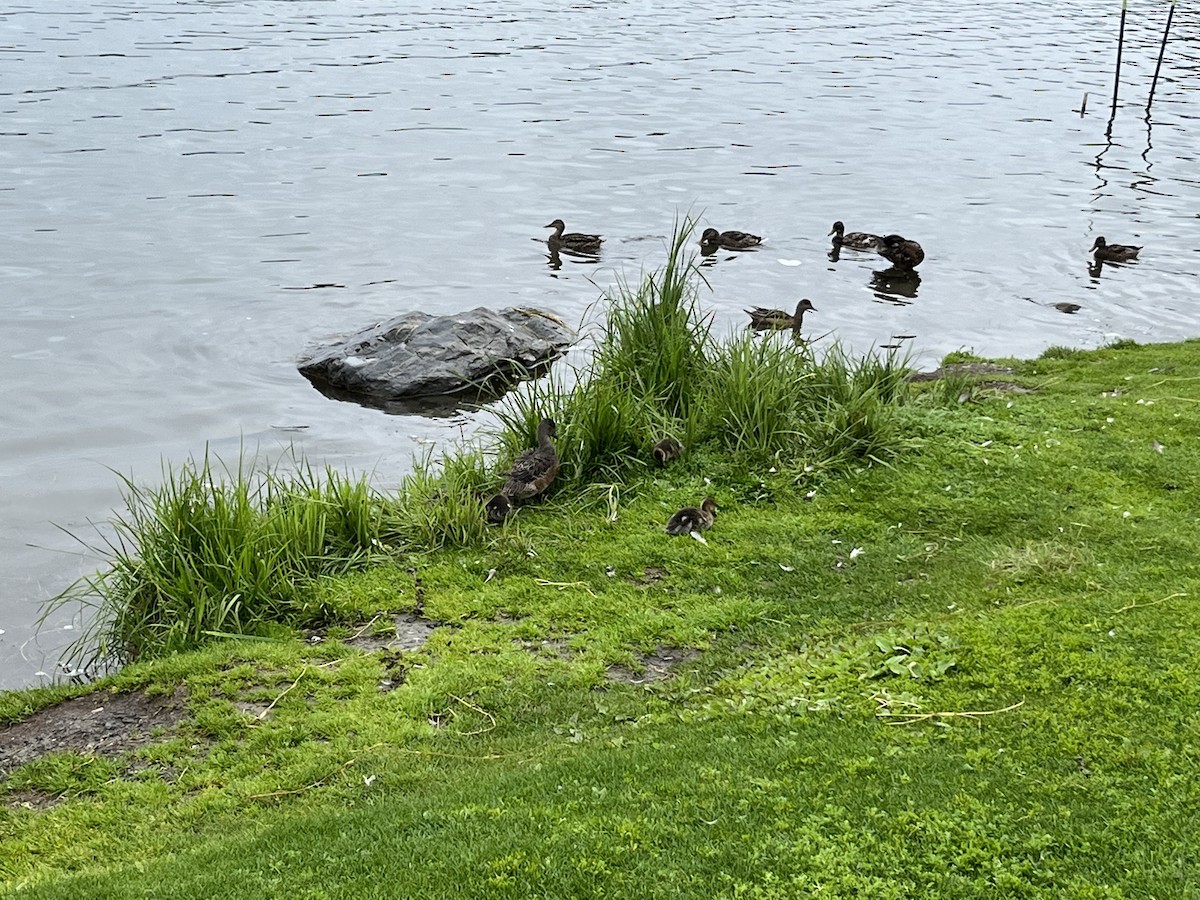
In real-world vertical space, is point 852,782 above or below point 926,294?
above

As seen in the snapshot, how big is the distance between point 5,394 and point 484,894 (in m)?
10.1

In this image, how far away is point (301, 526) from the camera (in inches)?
310

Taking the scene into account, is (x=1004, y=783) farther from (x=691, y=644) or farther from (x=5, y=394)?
(x=5, y=394)

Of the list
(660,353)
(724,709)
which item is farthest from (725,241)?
(724,709)

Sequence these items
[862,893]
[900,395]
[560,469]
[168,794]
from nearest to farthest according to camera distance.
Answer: [862,893] < [168,794] < [560,469] < [900,395]

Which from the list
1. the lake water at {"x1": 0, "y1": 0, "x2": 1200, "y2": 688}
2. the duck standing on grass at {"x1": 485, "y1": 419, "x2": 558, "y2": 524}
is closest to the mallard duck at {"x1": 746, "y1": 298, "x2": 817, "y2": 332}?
the lake water at {"x1": 0, "y1": 0, "x2": 1200, "y2": 688}

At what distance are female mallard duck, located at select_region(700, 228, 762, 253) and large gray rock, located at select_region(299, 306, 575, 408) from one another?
14.3 ft

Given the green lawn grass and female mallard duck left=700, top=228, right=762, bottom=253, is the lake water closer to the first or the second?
female mallard duck left=700, top=228, right=762, bottom=253

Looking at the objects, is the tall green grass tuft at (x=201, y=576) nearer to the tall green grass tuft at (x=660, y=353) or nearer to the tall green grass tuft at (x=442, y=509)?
the tall green grass tuft at (x=442, y=509)

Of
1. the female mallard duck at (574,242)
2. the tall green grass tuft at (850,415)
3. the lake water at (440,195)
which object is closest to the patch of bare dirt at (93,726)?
the lake water at (440,195)

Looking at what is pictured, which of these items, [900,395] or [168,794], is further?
[900,395]

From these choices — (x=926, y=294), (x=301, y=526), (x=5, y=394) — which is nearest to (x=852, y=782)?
(x=301, y=526)

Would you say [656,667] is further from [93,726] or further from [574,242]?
[574,242]

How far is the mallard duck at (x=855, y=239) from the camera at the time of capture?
17.0 m
